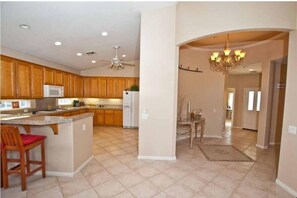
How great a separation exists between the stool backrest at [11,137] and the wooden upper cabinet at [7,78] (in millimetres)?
1990

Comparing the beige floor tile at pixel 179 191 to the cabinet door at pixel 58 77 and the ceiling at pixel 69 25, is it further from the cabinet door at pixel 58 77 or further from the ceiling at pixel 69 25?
the cabinet door at pixel 58 77

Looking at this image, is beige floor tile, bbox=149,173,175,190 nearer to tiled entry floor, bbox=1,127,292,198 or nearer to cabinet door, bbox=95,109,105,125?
tiled entry floor, bbox=1,127,292,198

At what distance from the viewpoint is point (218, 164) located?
3.43m

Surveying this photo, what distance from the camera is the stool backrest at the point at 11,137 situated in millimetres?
2279

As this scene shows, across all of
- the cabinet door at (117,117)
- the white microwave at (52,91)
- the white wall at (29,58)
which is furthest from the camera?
the cabinet door at (117,117)

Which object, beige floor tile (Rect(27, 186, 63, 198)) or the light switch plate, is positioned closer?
beige floor tile (Rect(27, 186, 63, 198))

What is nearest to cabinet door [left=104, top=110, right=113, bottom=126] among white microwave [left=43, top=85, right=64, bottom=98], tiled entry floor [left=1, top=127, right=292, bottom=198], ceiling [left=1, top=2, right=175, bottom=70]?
white microwave [left=43, top=85, right=64, bottom=98]

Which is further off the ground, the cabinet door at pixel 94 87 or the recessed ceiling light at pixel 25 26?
the recessed ceiling light at pixel 25 26

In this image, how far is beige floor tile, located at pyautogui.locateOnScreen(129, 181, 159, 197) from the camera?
235 centimetres

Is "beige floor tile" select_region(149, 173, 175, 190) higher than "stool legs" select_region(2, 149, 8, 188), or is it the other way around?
"stool legs" select_region(2, 149, 8, 188)

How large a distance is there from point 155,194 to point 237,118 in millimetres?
6956

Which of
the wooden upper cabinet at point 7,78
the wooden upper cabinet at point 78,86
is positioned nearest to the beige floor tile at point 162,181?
the wooden upper cabinet at point 7,78

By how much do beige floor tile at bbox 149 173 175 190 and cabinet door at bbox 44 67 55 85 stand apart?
4.68 meters

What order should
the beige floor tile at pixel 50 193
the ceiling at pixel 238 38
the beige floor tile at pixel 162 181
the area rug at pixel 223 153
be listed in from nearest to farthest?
1. the beige floor tile at pixel 50 193
2. the beige floor tile at pixel 162 181
3. the area rug at pixel 223 153
4. the ceiling at pixel 238 38
